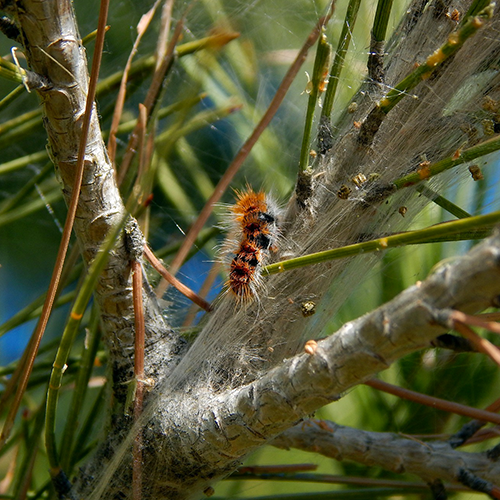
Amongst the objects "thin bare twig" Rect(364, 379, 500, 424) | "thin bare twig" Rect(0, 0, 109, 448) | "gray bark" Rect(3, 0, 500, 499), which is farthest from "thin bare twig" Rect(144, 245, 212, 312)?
"thin bare twig" Rect(364, 379, 500, 424)

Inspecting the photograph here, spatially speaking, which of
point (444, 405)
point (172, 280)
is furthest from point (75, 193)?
point (444, 405)

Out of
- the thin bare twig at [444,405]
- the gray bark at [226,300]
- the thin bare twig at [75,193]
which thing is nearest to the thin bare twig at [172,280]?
the gray bark at [226,300]

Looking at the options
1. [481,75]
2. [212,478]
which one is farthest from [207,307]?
[481,75]

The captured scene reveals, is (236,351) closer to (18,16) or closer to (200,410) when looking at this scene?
(200,410)

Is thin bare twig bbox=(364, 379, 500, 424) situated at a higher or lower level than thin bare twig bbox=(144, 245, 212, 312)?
lower

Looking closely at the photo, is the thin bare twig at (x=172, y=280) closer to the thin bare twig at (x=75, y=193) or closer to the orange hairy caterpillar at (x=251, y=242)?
the orange hairy caterpillar at (x=251, y=242)

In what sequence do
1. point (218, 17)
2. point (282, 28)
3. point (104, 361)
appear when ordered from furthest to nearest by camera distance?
point (282, 28) < point (218, 17) < point (104, 361)

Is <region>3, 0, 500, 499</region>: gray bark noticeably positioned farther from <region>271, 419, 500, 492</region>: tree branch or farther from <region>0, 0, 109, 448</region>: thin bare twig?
<region>271, 419, 500, 492</region>: tree branch

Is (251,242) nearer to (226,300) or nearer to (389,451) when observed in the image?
(226,300)
